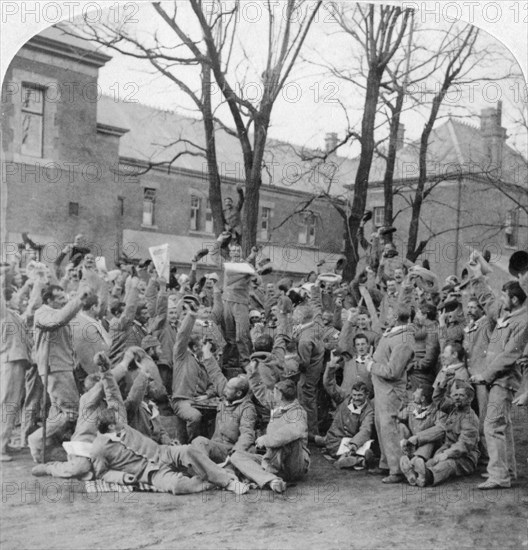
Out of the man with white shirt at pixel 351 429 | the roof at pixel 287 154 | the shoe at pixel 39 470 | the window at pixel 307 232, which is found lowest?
the shoe at pixel 39 470

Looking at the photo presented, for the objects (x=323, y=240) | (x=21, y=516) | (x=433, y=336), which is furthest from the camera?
(x=433, y=336)

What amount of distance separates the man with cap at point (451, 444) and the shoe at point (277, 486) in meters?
0.64

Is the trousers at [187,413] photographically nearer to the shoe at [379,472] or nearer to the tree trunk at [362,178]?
the shoe at [379,472]

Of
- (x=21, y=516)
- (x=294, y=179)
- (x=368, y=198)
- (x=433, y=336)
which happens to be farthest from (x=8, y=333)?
(x=433, y=336)

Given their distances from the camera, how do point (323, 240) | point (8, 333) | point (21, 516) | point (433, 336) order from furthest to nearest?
point (433, 336)
point (323, 240)
point (8, 333)
point (21, 516)

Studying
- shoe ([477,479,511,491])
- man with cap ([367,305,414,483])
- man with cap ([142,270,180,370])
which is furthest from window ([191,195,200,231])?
shoe ([477,479,511,491])

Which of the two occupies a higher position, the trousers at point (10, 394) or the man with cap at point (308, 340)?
the man with cap at point (308, 340)

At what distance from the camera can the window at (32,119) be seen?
350 cm

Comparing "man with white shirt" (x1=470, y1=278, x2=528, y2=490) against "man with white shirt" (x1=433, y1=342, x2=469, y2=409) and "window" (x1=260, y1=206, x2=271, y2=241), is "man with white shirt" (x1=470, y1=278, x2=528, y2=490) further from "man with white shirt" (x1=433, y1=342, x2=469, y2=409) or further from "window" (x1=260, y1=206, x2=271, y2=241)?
"window" (x1=260, y1=206, x2=271, y2=241)

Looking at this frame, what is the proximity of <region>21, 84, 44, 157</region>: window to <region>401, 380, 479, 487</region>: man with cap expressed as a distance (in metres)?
2.44

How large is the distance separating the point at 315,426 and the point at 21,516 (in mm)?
1607

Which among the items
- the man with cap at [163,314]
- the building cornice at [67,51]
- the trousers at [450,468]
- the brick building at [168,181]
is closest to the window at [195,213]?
the brick building at [168,181]

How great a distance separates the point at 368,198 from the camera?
386 centimetres

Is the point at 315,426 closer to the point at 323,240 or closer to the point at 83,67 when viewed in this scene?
the point at 323,240
